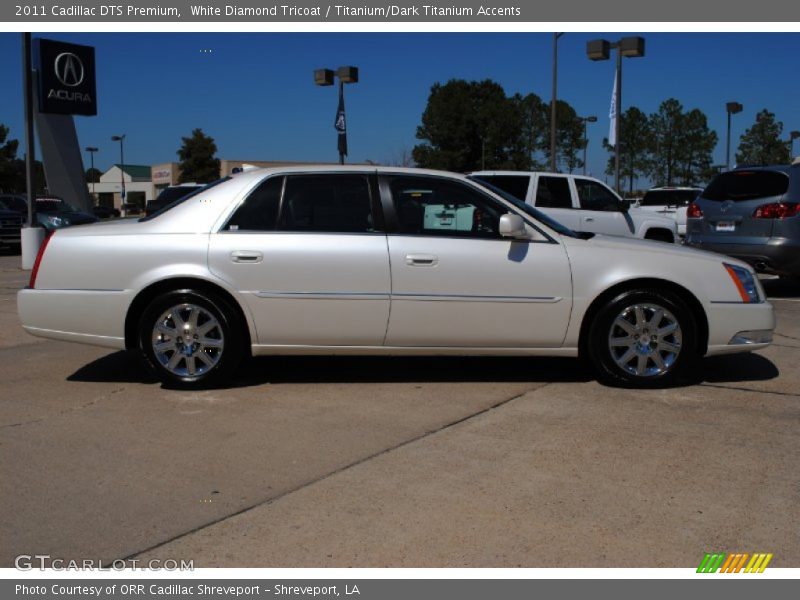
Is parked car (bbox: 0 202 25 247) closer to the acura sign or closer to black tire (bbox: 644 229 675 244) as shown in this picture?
the acura sign

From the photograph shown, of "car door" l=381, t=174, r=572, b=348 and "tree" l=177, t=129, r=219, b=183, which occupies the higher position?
"tree" l=177, t=129, r=219, b=183

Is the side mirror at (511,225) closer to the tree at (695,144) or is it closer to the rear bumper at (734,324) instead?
the rear bumper at (734,324)

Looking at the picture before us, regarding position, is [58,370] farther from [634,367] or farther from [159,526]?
[634,367]

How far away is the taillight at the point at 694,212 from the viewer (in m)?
11.2

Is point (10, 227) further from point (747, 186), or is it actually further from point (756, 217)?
point (756, 217)

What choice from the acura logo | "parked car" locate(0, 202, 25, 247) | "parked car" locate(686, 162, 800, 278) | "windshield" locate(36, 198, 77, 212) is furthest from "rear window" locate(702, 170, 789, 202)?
the acura logo

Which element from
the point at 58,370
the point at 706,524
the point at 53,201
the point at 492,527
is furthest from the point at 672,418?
the point at 53,201

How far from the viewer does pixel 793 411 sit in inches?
211

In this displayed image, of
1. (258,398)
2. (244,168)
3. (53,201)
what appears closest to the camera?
(258,398)

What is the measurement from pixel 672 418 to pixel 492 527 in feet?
6.91

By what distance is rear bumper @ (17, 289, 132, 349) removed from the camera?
18.7ft

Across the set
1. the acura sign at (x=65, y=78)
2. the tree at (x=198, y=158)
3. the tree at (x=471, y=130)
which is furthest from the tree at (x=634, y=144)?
the acura sign at (x=65, y=78)

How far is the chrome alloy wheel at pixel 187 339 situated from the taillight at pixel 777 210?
7.58 meters

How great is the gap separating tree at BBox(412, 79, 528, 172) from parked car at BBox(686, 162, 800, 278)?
48698mm
